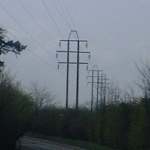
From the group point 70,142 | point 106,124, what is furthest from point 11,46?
point 70,142

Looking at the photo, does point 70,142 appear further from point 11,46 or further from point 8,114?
point 8,114

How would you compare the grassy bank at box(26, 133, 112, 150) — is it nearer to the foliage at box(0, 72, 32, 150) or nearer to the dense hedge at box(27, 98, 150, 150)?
the dense hedge at box(27, 98, 150, 150)

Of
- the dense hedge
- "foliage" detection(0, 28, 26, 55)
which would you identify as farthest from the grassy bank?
"foliage" detection(0, 28, 26, 55)

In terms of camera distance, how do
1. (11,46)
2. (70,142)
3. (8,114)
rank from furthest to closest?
(70,142), (11,46), (8,114)

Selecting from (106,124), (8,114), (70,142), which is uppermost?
(106,124)

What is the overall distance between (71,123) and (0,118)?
32749mm

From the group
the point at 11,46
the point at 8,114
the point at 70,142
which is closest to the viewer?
the point at 8,114

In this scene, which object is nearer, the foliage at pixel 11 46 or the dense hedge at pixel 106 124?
the dense hedge at pixel 106 124

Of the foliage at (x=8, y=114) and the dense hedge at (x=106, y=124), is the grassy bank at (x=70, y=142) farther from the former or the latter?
the foliage at (x=8, y=114)

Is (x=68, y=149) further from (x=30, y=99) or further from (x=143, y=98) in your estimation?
(x=143, y=98)

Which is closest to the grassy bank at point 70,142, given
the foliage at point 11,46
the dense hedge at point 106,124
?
the dense hedge at point 106,124

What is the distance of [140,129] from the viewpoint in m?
32.1

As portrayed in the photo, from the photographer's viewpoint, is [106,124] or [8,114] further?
[106,124]

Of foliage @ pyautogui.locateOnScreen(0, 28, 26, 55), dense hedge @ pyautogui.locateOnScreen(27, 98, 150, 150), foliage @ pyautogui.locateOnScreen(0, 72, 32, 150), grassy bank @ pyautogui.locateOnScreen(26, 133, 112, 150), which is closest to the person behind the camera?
dense hedge @ pyautogui.locateOnScreen(27, 98, 150, 150)
